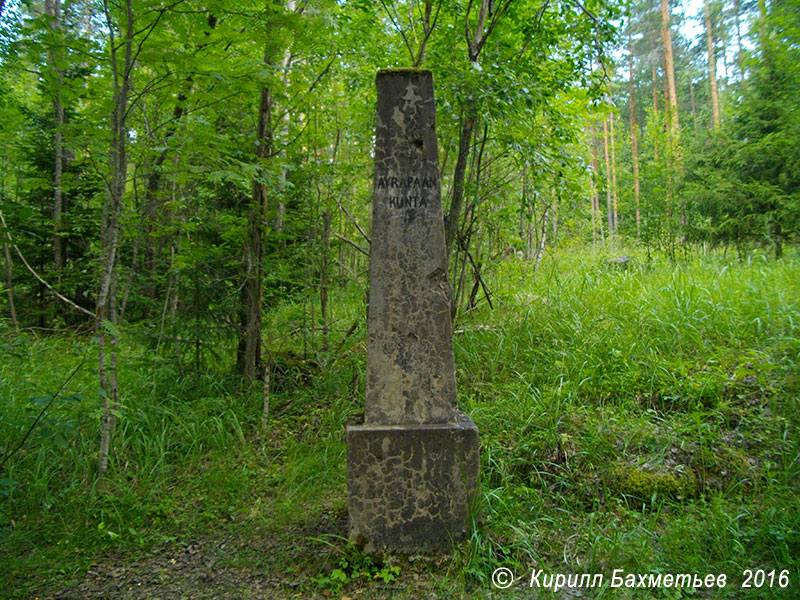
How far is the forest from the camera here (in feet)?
9.36

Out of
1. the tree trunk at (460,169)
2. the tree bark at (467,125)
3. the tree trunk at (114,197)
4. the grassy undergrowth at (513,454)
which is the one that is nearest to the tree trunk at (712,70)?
the grassy undergrowth at (513,454)

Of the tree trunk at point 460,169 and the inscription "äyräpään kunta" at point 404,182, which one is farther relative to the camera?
the tree trunk at point 460,169

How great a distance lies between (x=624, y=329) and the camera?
4.80 metres

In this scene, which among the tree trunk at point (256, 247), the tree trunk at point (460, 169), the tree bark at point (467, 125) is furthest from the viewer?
the tree trunk at point (460, 169)

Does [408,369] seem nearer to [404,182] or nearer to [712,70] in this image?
[404,182]

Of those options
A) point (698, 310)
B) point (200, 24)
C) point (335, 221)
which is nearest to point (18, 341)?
point (200, 24)

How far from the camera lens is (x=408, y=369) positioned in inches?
116

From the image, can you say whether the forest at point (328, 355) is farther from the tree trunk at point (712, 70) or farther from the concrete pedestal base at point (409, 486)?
the tree trunk at point (712, 70)

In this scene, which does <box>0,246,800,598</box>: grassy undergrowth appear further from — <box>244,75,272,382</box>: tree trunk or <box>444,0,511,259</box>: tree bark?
<box>444,0,511,259</box>: tree bark

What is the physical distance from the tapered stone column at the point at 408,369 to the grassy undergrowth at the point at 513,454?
0.72 feet

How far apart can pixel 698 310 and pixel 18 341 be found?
18.3 feet

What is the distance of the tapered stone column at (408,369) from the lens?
2.88 meters

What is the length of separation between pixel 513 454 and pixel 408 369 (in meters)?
1.31

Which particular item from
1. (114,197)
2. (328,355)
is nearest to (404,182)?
(114,197)
